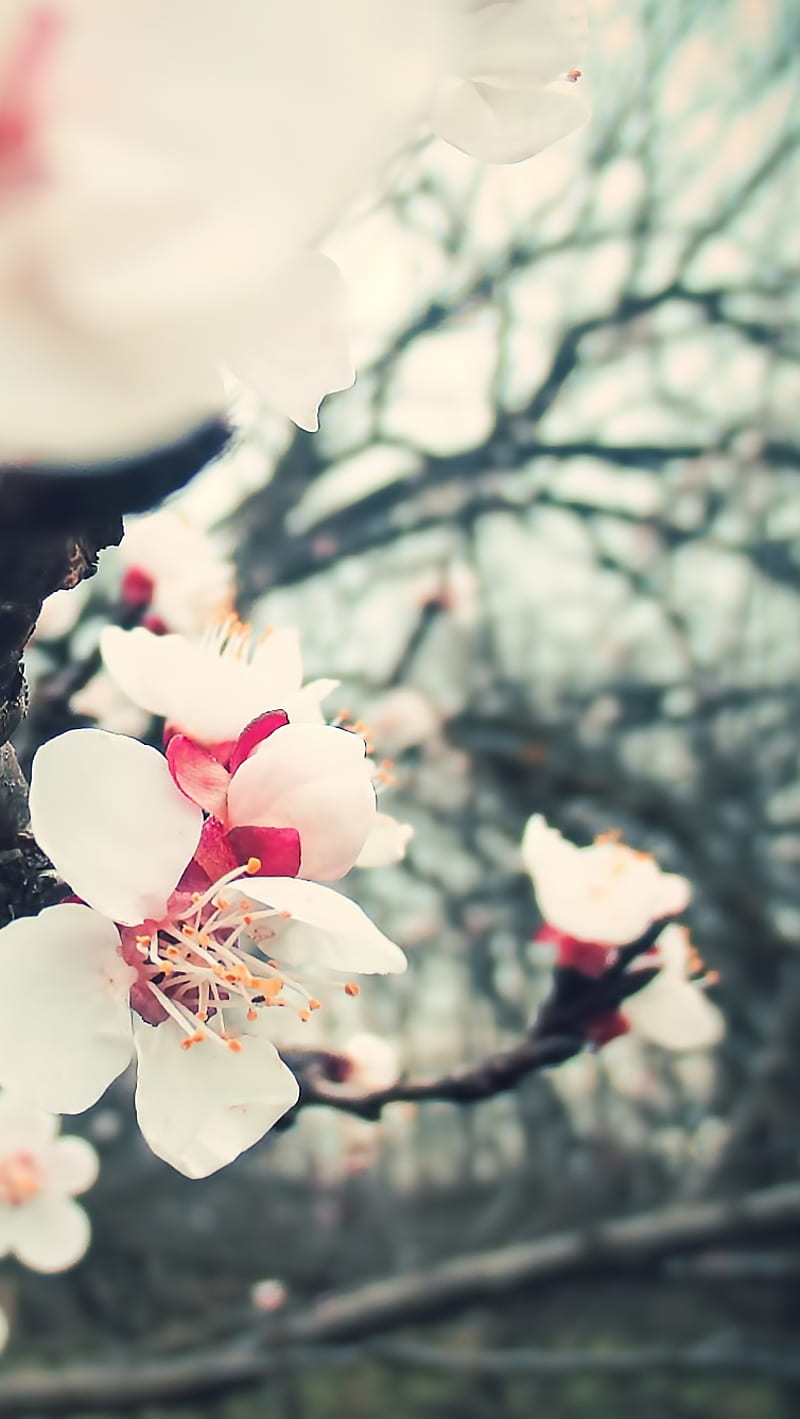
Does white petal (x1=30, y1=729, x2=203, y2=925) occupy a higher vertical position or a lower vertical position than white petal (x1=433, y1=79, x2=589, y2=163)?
lower

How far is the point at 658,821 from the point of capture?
94.1 inches

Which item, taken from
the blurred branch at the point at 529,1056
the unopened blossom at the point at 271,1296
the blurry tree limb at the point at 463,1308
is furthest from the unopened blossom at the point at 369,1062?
the unopened blossom at the point at 271,1296

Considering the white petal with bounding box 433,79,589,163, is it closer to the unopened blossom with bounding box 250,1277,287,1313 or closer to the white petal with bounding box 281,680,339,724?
the white petal with bounding box 281,680,339,724

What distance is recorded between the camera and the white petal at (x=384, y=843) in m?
0.40

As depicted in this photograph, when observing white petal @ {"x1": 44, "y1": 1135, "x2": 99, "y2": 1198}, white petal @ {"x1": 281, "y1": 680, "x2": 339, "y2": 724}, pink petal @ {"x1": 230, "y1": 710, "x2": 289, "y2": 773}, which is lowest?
white petal @ {"x1": 44, "y1": 1135, "x2": 99, "y2": 1198}

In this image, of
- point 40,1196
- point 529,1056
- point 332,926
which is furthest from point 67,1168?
point 332,926

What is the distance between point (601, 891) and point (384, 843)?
0.15 meters

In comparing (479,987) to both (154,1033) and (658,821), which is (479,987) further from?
(154,1033)

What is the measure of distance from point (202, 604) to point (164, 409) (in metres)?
0.61

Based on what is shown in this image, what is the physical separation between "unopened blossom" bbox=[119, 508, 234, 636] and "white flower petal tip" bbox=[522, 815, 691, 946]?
0.98 feet

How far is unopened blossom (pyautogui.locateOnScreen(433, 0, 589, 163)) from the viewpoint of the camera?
178 millimetres

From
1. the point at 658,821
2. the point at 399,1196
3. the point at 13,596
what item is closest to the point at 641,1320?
the point at 399,1196

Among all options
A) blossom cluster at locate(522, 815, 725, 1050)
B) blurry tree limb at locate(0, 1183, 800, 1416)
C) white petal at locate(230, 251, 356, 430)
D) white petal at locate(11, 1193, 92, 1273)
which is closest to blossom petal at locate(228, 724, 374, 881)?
white petal at locate(230, 251, 356, 430)

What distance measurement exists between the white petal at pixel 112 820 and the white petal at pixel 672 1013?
1.09 ft
